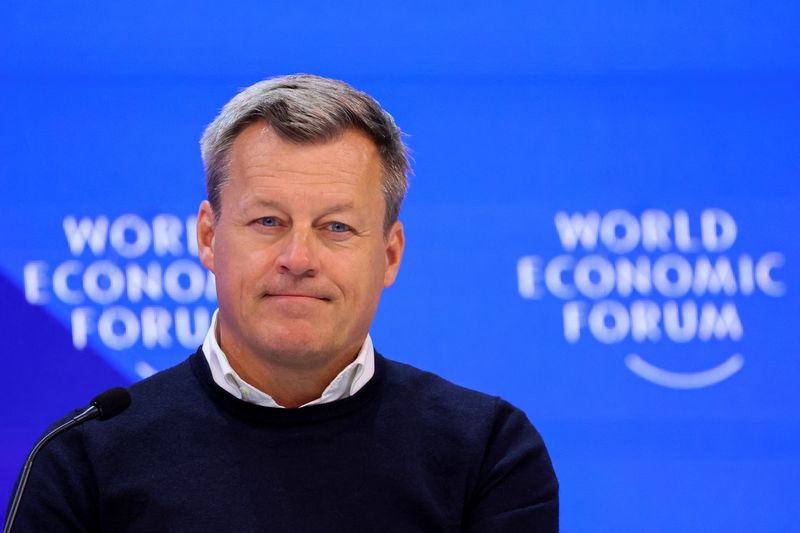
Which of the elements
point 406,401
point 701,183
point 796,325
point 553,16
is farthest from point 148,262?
point 796,325

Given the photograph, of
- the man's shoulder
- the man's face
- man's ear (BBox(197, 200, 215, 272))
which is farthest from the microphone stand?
the man's shoulder

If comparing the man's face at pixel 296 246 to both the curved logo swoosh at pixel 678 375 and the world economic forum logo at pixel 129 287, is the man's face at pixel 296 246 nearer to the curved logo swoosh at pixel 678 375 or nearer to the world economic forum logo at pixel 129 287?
the world economic forum logo at pixel 129 287

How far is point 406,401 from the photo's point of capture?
2.16m

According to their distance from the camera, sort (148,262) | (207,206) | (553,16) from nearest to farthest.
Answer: (207,206)
(148,262)
(553,16)

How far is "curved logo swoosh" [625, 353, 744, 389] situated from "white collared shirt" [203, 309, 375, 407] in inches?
45.2

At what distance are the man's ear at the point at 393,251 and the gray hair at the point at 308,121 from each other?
0.11 feet

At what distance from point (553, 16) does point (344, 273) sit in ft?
4.95

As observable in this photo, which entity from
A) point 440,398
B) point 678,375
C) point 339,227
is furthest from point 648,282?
point 339,227

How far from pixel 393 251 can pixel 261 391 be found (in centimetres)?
39

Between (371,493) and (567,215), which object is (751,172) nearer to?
(567,215)

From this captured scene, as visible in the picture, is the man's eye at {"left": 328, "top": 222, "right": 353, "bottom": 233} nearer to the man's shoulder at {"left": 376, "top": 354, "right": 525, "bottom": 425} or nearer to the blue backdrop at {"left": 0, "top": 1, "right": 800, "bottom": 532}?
the man's shoulder at {"left": 376, "top": 354, "right": 525, "bottom": 425}

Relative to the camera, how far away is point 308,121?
2.01m

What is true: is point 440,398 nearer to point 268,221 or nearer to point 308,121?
point 268,221

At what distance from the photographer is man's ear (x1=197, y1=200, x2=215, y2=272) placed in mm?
2141
